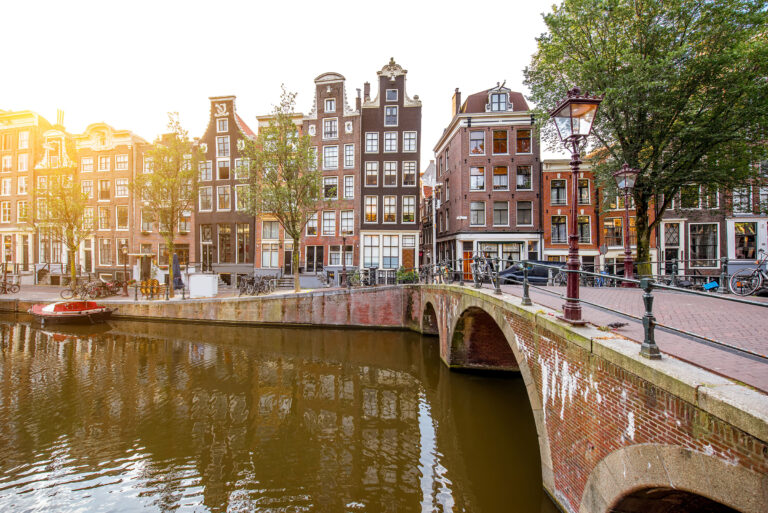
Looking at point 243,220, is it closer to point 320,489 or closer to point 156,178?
point 156,178

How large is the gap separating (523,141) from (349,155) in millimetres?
12460

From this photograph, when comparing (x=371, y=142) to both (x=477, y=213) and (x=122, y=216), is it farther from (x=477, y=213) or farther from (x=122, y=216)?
(x=122, y=216)

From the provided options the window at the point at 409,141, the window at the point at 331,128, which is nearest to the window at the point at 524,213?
the window at the point at 409,141

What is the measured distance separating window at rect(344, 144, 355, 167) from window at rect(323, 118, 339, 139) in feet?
3.90

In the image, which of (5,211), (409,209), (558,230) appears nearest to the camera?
(558,230)

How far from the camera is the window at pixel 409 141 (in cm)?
2628

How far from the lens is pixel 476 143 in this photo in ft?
83.2

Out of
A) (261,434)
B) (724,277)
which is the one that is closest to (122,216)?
(261,434)

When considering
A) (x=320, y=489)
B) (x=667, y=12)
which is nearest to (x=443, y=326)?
(x=320, y=489)

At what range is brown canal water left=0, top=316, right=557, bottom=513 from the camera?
20.5 feet

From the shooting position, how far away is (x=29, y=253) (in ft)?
112

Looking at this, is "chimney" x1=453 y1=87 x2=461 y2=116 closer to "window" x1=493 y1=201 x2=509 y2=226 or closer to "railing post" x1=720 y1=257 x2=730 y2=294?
"window" x1=493 y1=201 x2=509 y2=226

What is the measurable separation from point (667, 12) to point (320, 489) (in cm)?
1833

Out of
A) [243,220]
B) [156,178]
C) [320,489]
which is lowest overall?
[320,489]
